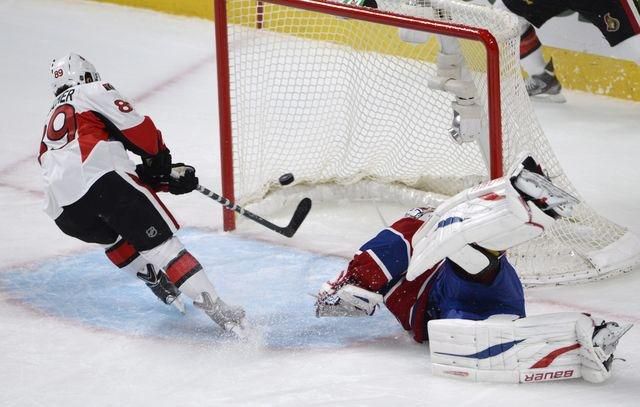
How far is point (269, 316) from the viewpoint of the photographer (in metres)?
3.80

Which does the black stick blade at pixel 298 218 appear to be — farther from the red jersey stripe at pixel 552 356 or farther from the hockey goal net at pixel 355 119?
the red jersey stripe at pixel 552 356

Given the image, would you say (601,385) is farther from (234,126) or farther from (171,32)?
(171,32)

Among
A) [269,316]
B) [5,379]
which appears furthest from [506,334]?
[5,379]

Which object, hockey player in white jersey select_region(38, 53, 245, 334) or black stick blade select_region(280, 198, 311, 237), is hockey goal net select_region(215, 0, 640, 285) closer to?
black stick blade select_region(280, 198, 311, 237)

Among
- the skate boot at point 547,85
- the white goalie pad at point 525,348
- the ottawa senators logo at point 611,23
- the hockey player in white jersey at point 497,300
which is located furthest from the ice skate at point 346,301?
the skate boot at point 547,85

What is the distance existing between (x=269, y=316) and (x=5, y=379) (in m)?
0.75

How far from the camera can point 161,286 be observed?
3834mm

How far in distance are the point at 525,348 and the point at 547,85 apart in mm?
2683

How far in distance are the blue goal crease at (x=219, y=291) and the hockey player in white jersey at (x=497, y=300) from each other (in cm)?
37

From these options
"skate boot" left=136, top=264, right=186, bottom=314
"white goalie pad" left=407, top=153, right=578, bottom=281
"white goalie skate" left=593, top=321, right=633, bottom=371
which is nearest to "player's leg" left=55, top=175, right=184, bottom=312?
"skate boot" left=136, top=264, right=186, bottom=314

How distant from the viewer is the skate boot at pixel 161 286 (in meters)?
3.82

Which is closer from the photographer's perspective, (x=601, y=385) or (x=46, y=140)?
(x=601, y=385)

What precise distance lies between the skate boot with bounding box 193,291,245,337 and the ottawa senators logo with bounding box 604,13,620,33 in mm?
2344

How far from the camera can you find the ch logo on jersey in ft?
11.7
